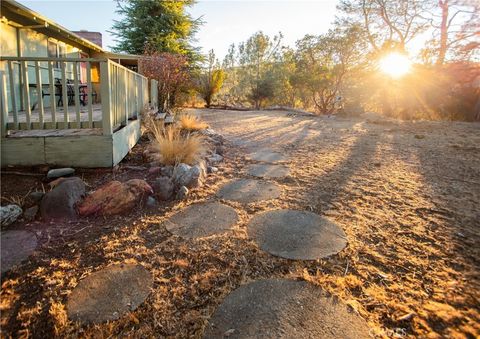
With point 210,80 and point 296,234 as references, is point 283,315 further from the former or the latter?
point 210,80

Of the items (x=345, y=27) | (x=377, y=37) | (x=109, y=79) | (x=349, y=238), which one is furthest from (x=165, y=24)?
(x=349, y=238)

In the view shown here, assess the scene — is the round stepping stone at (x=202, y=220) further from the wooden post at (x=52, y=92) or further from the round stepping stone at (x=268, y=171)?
the wooden post at (x=52, y=92)

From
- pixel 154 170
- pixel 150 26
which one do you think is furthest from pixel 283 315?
pixel 150 26

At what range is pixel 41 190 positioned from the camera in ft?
7.50

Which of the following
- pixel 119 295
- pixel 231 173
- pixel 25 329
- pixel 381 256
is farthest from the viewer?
pixel 231 173

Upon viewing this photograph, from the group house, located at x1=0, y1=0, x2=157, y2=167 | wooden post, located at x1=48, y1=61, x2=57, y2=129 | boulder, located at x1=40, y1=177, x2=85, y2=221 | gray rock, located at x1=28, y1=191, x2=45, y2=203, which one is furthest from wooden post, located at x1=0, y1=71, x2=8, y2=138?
boulder, located at x1=40, y1=177, x2=85, y2=221

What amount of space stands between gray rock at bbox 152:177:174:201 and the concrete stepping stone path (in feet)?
5.16

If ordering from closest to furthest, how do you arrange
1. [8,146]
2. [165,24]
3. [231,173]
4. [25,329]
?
[25,329] → [8,146] → [231,173] → [165,24]

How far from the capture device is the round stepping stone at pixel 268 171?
2997mm

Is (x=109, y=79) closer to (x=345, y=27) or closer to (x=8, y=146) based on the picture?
(x=8, y=146)

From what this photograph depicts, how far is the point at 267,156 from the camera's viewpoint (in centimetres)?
385

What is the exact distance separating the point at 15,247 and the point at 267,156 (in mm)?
2935

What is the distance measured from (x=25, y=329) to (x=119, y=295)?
35 centimetres

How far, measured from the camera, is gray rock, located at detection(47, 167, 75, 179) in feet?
7.98
